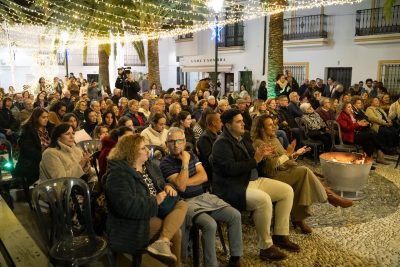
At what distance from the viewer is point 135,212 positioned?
3066 millimetres

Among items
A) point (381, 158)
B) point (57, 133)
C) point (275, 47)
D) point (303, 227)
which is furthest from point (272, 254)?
point (275, 47)

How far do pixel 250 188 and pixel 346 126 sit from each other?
13.6 ft

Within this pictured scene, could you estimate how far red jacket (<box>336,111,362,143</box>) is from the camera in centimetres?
754

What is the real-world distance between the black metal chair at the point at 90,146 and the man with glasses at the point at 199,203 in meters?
1.85

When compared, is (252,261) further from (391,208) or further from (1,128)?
(1,128)

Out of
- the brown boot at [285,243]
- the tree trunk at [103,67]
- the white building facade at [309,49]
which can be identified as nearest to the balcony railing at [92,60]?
the white building facade at [309,49]

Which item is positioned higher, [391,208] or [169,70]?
[169,70]

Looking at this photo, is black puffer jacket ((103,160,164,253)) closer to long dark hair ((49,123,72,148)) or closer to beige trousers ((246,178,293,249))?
beige trousers ((246,178,293,249))

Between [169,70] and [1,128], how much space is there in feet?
62.3

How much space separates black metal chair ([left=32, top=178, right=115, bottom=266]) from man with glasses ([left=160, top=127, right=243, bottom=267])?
32.7 inches

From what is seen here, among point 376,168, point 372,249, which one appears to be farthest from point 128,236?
point 376,168

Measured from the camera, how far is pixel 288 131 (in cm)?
802

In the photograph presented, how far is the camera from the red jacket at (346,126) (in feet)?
Answer: 24.7

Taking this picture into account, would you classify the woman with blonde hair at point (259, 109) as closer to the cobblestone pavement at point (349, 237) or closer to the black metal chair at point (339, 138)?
the black metal chair at point (339, 138)
